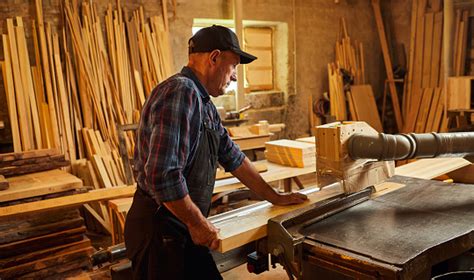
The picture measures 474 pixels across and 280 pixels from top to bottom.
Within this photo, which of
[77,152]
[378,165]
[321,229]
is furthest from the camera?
[77,152]

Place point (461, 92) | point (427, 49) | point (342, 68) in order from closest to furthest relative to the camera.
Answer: point (461, 92)
point (427, 49)
point (342, 68)

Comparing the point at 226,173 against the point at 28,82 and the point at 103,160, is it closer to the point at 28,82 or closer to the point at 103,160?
the point at 103,160

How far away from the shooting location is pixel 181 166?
1.65 meters

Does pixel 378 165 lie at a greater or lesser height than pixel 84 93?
lesser

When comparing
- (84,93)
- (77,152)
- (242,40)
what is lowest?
(77,152)

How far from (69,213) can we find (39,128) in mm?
1206

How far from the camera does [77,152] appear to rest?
494 centimetres

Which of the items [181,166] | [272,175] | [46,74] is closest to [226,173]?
[272,175]

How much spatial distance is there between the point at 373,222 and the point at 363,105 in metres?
5.84

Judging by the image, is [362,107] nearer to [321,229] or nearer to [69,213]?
[69,213]

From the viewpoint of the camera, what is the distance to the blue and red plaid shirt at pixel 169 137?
1.59 metres

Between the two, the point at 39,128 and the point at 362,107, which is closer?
the point at 39,128

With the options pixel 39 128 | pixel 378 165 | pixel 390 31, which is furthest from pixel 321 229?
pixel 390 31

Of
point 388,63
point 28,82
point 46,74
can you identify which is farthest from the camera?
point 388,63
